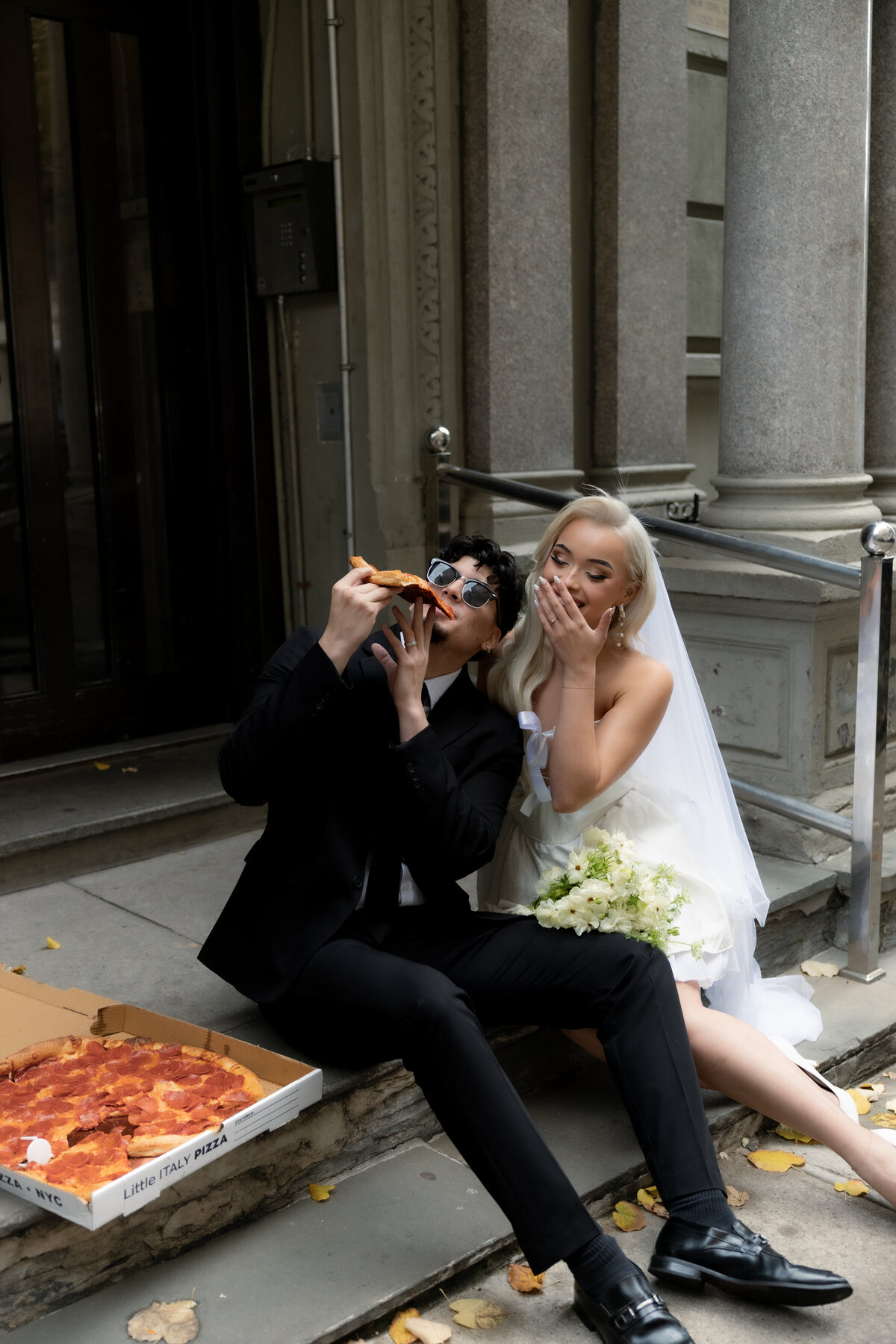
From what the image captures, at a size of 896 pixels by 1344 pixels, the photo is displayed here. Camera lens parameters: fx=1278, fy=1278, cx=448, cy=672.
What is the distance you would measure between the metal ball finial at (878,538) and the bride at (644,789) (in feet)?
2.07

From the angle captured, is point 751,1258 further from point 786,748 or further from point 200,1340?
point 786,748

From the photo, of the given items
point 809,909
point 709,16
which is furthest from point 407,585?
point 709,16

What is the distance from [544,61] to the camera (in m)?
4.77

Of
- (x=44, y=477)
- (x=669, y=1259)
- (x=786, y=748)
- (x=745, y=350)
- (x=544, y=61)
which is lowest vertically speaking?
(x=669, y=1259)

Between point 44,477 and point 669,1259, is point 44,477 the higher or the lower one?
the higher one

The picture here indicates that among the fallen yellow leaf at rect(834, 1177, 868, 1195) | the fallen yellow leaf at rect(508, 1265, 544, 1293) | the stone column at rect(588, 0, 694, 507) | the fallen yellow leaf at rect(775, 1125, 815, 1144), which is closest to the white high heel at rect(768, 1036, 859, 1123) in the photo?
the fallen yellow leaf at rect(834, 1177, 868, 1195)

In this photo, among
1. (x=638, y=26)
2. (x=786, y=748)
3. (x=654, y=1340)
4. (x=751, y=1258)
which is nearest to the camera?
(x=654, y=1340)

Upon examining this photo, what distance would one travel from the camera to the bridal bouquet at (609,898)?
2.69 m

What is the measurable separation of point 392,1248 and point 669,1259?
54 centimetres

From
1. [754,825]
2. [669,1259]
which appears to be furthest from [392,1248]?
[754,825]

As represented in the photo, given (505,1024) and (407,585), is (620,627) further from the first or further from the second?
(505,1024)

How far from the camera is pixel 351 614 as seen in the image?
2.49 metres

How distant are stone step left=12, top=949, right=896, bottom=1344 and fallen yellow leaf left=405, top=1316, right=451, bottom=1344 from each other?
54 mm

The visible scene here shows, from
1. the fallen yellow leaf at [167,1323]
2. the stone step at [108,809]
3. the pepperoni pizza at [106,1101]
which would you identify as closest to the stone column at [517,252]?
the stone step at [108,809]
